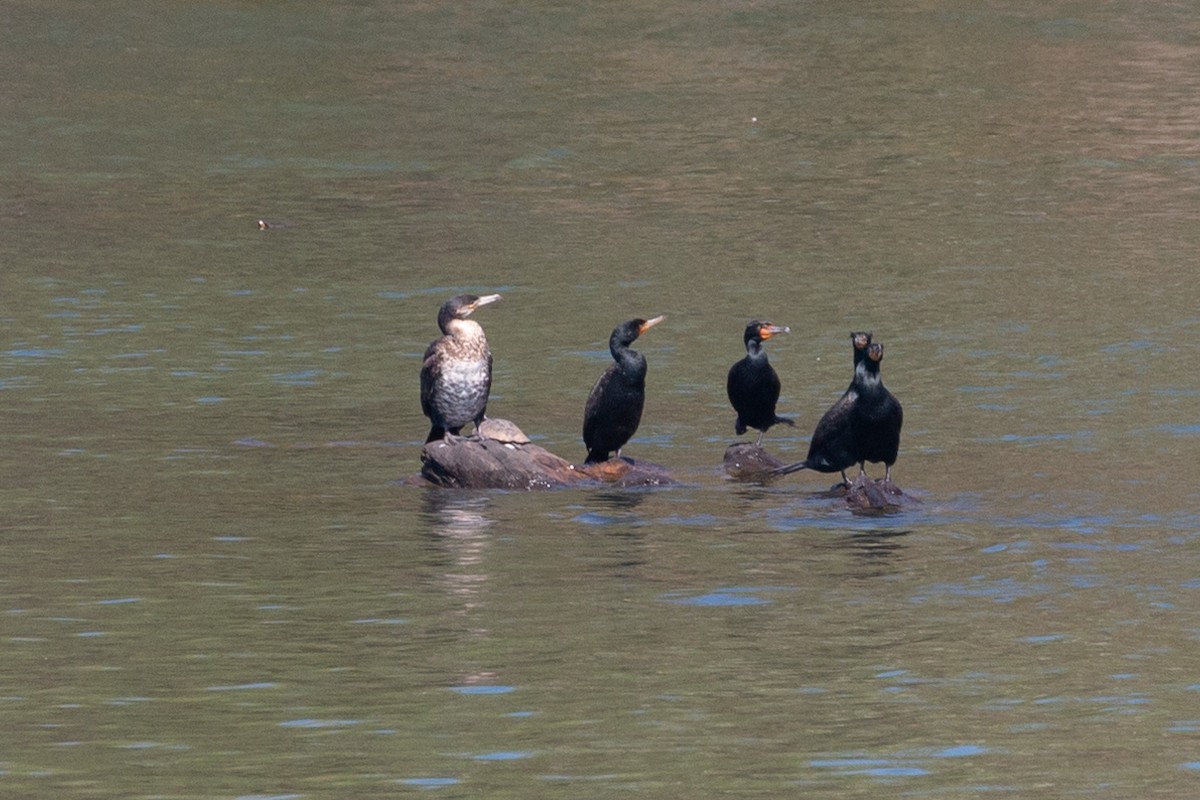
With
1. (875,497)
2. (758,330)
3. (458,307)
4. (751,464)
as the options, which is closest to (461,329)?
(458,307)

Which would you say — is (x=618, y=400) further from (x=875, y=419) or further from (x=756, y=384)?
(x=875, y=419)

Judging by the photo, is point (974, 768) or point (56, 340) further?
point (56, 340)

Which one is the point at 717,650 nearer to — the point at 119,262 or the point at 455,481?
the point at 455,481

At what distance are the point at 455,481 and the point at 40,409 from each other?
4.37 m

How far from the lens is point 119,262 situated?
2553 cm

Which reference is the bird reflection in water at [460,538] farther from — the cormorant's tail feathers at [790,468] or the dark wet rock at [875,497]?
the dark wet rock at [875,497]

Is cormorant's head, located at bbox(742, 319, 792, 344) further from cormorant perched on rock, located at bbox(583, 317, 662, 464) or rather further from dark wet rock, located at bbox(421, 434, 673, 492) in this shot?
dark wet rock, located at bbox(421, 434, 673, 492)

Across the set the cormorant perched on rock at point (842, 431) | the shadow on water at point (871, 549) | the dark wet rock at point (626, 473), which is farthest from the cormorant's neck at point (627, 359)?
the shadow on water at point (871, 549)

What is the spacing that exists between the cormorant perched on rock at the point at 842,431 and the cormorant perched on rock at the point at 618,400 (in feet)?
4.16

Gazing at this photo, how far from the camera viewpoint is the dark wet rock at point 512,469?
50.5ft

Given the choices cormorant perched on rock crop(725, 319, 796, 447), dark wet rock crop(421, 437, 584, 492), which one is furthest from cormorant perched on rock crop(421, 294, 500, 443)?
cormorant perched on rock crop(725, 319, 796, 447)

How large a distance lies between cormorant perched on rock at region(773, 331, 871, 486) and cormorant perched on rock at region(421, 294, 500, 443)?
2213 mm

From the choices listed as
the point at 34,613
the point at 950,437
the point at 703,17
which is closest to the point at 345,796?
the point at 34,613

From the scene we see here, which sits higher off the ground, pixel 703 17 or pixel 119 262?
pixel 703 17
